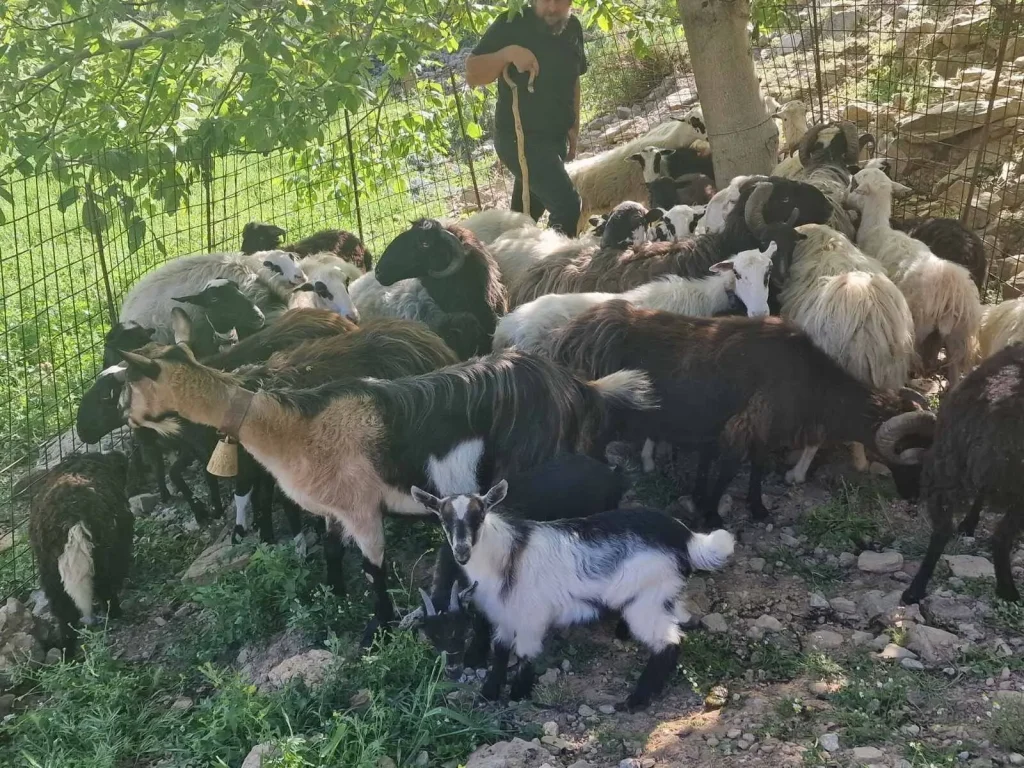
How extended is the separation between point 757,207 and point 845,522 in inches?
87.9

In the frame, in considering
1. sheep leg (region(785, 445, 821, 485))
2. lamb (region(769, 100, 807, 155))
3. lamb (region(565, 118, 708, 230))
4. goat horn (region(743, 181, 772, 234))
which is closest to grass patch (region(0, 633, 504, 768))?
sheep leg (region(785, 445, 821, 485))

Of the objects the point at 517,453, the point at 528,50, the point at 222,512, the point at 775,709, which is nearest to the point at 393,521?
the point at 517,453

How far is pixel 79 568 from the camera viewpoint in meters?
4.69

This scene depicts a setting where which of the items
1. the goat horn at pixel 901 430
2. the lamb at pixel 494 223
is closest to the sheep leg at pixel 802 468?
the goat horn at pixel 901 430

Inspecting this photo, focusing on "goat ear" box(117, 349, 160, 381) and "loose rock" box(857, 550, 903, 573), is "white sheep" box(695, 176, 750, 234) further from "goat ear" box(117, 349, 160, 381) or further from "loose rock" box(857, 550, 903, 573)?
"goat ear" box(117, 349, 160, 381)

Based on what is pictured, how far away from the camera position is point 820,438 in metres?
4.93

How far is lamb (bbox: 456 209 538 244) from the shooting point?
24.9 ft

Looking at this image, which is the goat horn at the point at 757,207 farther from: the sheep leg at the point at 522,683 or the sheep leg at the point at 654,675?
the sheep leg at the point at 522,683

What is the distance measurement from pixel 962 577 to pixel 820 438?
38.4 inches

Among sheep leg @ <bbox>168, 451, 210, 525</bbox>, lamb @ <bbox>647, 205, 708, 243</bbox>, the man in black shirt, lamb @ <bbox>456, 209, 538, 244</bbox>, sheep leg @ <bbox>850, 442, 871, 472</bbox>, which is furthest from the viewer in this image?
lamb @ <bbox>456, 209, 538, 244</bbox>

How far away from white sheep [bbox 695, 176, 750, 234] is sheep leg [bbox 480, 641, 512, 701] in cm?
361

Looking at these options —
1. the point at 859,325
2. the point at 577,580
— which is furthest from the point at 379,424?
the point at 859,325

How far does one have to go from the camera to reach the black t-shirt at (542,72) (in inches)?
285

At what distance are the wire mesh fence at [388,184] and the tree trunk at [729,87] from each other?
113cm
